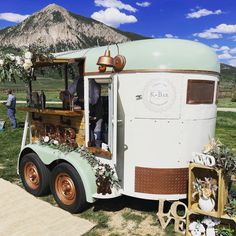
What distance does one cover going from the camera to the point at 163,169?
5.70 meters

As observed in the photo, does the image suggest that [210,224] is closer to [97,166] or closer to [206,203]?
[206,203]

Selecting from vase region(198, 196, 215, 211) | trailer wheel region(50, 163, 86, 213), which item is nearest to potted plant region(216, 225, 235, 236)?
vase region(198, 196, 215, 211)

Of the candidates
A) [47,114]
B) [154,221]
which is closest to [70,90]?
[47,114]

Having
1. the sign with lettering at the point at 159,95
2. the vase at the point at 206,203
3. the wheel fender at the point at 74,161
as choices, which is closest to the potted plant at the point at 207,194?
the vase at the point at 206,203

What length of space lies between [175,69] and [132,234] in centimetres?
274

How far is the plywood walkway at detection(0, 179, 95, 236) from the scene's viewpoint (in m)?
5.59

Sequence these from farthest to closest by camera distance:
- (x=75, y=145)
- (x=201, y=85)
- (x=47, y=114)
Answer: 1. (x=47, y=114)
2. (x=75, y=145)
3. (x=201, y=85)

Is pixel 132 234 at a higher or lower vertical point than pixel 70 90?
lower

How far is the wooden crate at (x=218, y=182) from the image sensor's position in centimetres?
513

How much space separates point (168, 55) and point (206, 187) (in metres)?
2.14

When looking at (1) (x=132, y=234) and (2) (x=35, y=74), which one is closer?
(1) (x=132, y=234)

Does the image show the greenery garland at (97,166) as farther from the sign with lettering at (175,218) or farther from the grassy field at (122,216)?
the sign with lettering at (175,218)

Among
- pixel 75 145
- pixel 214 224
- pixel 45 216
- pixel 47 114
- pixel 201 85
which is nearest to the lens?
pixel 214 224

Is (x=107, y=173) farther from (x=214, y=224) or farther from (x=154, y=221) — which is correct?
(x=214, y=224)
